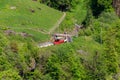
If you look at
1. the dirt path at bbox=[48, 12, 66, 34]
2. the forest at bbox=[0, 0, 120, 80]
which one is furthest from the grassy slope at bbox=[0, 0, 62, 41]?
the dirt path at bbox=[48, 12, 66, 34]

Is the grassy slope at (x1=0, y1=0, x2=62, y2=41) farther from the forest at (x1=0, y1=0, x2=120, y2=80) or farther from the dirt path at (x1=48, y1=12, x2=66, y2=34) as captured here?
the dirt path at (x1=48, y1=12, x2=66, y2=34)

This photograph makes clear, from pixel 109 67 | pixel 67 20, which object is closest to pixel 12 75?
pixel 109 67

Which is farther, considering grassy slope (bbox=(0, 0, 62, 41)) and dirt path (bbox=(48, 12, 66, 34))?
dirt path (bbox=(48, 12, 66, 34))

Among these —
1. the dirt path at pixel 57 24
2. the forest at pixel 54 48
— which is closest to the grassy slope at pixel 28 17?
the forest at pixel 54 48

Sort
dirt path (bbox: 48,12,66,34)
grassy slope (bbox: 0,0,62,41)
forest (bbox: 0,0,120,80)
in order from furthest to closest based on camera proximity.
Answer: dirt path (bbox: 48,12,66,34), grassy slope (bbox: 0,0,62,41), forest (bbox: 0,0,120,80)

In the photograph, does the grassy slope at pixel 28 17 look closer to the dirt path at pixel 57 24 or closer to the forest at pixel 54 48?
the forest at pixel 54 48

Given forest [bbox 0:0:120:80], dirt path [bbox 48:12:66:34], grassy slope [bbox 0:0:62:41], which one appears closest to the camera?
forest [bbox 0:0:120:80]

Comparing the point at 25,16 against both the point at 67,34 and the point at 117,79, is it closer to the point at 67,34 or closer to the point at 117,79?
the point at 67,34

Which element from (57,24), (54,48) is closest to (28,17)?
(57,24)
